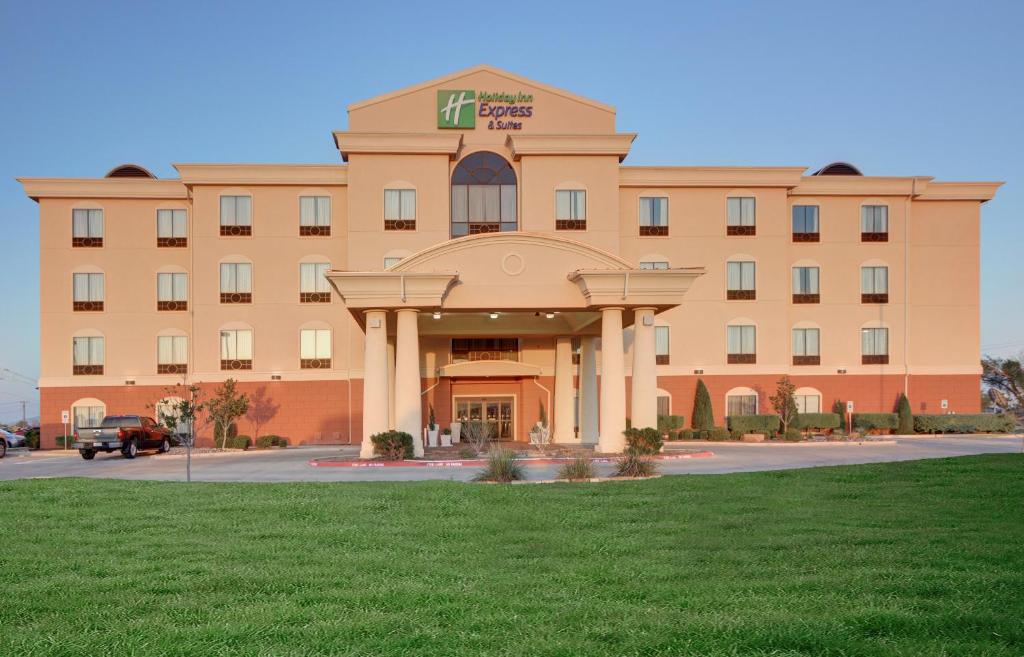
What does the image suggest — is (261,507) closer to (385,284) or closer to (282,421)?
(385,284)

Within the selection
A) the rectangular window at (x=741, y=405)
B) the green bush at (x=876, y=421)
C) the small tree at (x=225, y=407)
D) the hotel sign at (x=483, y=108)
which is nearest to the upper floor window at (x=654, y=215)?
the hotel sign at (x=483, y=108)

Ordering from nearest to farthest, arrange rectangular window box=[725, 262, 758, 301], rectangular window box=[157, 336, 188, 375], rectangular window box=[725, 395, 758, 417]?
1. rectangular window box=[157, 336, 188, 375]
2. rectangular window box=[725, 395, 758, 417]
3. rectangular window box=[725, 262, 758, 301]

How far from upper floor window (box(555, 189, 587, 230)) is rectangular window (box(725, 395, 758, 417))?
11939mm

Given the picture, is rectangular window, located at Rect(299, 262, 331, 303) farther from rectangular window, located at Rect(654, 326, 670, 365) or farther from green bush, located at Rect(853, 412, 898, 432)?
green bush, located at Rect(853, 412, 898, 432)

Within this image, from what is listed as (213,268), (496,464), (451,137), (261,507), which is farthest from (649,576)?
(213,268)

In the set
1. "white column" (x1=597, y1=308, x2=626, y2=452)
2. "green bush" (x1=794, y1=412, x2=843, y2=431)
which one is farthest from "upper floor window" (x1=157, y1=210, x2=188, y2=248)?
"green bush" (x1=794, y1=412, x2=843, y2=431)

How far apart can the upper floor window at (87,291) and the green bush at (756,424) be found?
33108 millimetres

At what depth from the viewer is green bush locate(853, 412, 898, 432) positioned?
43.5 m

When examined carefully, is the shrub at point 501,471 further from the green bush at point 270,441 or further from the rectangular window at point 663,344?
the rectangular window at point 663,344

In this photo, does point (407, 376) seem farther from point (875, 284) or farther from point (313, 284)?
point (875, 284)

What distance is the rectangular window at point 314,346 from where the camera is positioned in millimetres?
42719

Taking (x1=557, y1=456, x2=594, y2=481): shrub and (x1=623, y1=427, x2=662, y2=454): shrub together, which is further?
(x1=623, y1=427, x2=662, y2=454): shrub

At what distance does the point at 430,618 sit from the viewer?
6.20 m

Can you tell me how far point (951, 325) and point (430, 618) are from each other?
4663 centimetres
